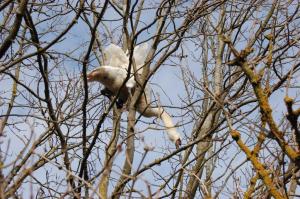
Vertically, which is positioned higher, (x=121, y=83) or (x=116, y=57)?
(x=116, y=57)

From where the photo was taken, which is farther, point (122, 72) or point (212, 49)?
point (212, 49)

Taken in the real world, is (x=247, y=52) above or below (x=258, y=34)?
below

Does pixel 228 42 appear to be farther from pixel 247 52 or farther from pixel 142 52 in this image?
pixel 142 52

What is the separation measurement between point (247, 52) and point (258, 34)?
9.92 feet

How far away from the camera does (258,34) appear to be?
4949 millimetres

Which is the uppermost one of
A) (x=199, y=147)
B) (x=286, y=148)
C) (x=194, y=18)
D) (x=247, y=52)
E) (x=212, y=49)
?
(x=212, y=49)

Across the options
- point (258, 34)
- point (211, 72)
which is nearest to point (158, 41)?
point (258, 34)

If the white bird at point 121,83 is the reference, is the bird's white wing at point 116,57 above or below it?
above

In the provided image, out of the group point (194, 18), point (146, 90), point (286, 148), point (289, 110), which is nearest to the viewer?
point (289, 110)

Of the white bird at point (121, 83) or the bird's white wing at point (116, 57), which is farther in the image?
the bird's white wing at point (116, 57)

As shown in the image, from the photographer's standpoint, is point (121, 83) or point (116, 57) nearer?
point (121, 83)

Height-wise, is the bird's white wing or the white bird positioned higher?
the bird's white wing

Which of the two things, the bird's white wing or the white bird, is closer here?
the white bird

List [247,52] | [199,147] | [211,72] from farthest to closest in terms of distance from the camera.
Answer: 1. [211,72]
2. [199,147]
3. [247,52]
